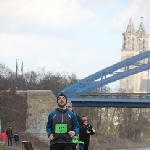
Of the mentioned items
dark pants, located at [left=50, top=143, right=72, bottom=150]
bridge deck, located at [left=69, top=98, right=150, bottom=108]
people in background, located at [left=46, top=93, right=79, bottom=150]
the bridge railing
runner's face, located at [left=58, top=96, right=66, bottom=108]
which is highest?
the bridge railing

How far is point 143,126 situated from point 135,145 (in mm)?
10035

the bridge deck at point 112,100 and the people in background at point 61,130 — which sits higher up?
the bridge deck at point 112,100

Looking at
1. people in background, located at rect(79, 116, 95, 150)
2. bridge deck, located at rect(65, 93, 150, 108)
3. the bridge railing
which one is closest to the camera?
people in background, located at rect(79, 116, 95, 150)

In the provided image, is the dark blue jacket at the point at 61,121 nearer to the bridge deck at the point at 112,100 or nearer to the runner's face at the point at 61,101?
the runner's face at the point at 61,101

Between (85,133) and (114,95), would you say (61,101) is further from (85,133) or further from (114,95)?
(114,95)

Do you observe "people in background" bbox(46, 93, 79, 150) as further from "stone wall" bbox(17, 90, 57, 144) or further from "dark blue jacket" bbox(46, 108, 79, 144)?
"stone wall" bbox(17, 90, 57, 144)

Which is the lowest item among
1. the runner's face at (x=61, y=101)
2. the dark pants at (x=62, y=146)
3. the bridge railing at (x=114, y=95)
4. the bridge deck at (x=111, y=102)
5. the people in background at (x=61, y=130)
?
the dark pants at (x=62, y=146)

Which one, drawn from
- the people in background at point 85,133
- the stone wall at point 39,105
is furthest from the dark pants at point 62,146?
the stone wall at point 39,105

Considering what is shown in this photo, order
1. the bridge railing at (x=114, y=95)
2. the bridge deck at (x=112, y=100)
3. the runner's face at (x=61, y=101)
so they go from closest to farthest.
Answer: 1. the runner's face at (x=61, y=101)
2. the bridge deck at (x=112, y=100)
3. the bridge railing at (x=114, y=95)

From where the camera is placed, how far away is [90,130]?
19250 millimetres

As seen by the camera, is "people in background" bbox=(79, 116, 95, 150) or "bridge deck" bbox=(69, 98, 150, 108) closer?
"people in background" bbox=(79, 116, 95, 150)

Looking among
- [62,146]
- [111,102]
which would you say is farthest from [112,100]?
[62,146]

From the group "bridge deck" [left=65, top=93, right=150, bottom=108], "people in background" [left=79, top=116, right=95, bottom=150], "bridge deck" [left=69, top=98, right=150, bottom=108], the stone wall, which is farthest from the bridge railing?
"people in background" [left=79, top=116, right=95, bottom=150]

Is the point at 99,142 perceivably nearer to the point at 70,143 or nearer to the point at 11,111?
the point at 11,111
